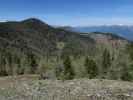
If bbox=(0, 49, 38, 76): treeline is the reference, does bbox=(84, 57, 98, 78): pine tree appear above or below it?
above

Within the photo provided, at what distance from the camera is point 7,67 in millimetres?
98438

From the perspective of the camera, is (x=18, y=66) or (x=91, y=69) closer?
(x=91, y=69)

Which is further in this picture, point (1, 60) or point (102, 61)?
point (1, 60)

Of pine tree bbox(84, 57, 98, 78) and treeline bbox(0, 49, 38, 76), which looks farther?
treeline bbox(0, 49, 38, 76)

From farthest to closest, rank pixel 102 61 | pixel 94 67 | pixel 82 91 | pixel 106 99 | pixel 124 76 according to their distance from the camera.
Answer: pixel 102 61 → pixel 94 67 → pixel 124 76 → pixel 82 91 → pixel 106 99

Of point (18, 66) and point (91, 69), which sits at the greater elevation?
point (91, 69)

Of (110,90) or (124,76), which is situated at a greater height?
(110,90)

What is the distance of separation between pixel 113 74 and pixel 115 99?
3132 centimetres

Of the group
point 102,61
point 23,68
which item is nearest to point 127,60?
point 102,61

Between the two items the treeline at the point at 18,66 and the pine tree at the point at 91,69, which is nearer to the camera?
the pine tree at the point at 91,69

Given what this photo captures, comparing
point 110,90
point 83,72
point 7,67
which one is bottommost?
point 7,67

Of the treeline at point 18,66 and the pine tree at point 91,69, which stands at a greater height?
the pine tree at point 91,69

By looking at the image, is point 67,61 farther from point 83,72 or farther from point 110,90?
point 110,90

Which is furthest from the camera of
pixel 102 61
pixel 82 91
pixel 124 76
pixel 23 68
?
pixel 23 68
